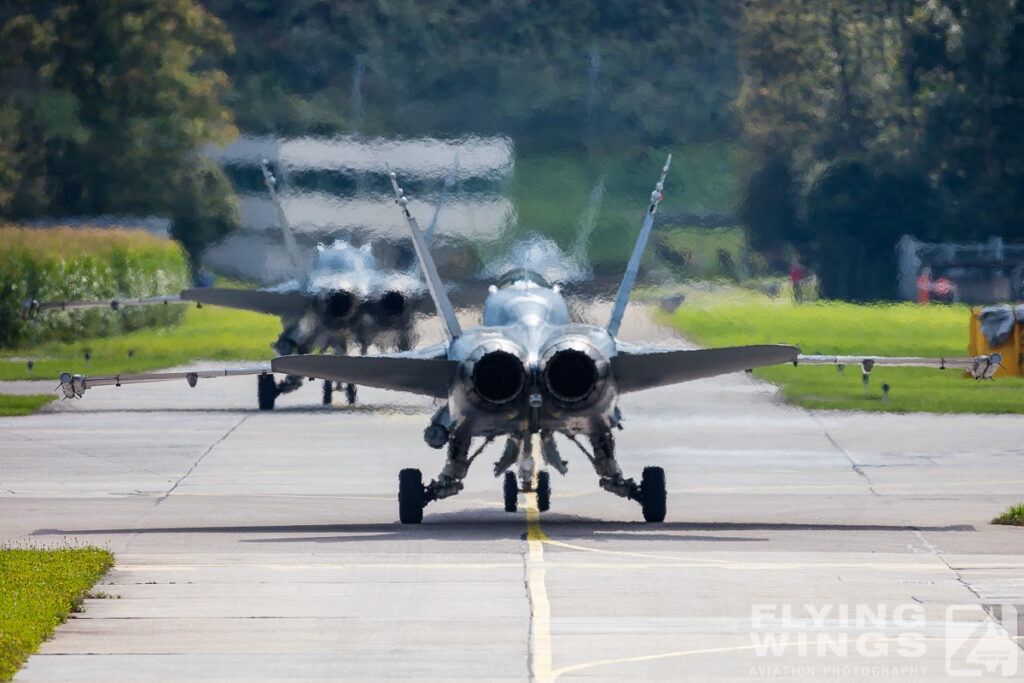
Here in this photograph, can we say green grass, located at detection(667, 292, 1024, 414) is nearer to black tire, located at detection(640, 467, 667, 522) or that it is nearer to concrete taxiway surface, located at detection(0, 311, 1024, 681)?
concrete taxiway surface, located at detection(0, 311, 1024, 681)

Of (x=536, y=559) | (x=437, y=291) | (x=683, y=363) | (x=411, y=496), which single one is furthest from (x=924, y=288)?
(x=536, y=559)

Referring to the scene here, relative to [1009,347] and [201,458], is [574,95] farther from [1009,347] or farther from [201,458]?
[201,458]

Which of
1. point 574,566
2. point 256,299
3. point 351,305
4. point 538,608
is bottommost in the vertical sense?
point 538,608

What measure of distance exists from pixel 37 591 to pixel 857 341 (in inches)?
1378

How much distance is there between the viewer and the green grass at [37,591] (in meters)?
14.0

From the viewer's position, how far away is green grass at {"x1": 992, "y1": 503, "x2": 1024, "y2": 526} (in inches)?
845

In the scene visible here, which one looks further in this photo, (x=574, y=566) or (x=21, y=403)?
(x=21, y=403)

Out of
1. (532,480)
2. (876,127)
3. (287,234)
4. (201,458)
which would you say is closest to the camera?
(532,480)

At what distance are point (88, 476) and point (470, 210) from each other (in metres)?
12.8

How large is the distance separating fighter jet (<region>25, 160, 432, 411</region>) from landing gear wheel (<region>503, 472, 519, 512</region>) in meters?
17.2

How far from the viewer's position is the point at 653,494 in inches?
861

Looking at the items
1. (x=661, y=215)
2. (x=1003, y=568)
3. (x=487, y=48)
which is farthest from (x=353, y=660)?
(x=487, y=48)

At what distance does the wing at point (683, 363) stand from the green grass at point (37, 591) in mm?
6035

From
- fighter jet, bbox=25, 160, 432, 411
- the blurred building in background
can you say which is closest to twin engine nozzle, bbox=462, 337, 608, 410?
fighter jet, bbox=25, 160, 432, 411
